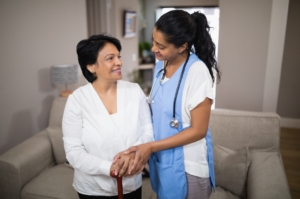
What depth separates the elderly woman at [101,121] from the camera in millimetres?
1162

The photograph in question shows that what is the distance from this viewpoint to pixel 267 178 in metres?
1.43

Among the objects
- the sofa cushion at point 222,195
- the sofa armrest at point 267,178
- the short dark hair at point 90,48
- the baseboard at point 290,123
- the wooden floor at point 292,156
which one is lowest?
the wooden floor at point 292,156

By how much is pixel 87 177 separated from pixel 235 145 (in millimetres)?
1167

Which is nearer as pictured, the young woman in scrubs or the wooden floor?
the young woman in scrubs

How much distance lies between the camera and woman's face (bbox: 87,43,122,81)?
3.95ft

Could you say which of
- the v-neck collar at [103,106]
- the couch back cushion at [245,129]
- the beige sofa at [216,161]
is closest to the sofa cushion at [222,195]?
the beige sofa at [216,161]

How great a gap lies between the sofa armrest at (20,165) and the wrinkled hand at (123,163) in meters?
1.01

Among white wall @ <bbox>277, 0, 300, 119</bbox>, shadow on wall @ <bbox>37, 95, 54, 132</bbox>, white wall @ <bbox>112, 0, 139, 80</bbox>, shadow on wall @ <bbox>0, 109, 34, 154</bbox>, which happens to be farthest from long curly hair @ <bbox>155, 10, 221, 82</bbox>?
white wall @ <bbox>112, 0, 139, 80</bbox>

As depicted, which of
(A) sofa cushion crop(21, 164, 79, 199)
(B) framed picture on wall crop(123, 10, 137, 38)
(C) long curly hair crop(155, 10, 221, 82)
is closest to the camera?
(C) long curly hair crop(155, 10, 221, 82)

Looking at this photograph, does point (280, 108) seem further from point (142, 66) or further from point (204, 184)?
point (204, 184)

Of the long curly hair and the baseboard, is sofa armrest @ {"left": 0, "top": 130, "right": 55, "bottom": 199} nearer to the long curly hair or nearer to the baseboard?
the long curly hair

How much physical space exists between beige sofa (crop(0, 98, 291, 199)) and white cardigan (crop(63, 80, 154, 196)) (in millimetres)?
571

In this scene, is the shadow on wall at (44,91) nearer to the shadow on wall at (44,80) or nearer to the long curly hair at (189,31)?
the shadow on wall at (44,80)

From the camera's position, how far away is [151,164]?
126cm
